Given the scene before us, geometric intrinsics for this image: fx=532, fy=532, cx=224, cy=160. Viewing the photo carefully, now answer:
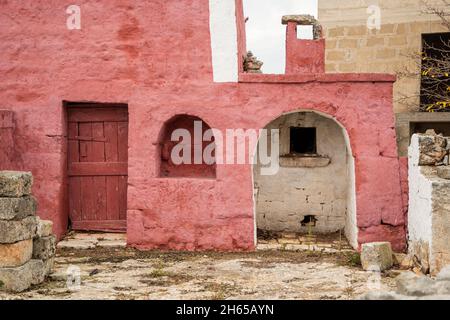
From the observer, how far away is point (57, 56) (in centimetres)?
835

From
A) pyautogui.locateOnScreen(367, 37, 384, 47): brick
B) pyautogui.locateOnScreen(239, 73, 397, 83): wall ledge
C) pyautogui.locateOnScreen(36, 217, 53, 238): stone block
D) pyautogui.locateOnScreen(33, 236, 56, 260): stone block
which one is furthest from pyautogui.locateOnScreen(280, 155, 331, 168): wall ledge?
pyautogui.locateOnScreen(33, 236, 56, 260): stone block

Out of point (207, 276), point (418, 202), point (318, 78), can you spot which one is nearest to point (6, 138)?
point (207, 276)

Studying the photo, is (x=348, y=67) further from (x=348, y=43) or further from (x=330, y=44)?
(x=330, y=44)

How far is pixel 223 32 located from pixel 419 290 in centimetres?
520

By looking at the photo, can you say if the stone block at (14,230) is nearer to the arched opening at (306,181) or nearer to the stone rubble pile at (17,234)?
the stone rubble pile at (17,234)

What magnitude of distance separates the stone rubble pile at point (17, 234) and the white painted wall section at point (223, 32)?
3422mm

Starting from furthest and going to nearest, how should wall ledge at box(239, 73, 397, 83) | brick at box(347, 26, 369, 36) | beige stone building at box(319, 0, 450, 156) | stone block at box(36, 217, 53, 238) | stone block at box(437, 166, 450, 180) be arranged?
brick at box(347, 26, 369, 36) → beige stone building at box(319, 0, 450, 156) → wall ledge at box(239, 73, 397, 83) → stone block at box(437, 166, 450, 180) → stone block at box(36, 217, 53, 238)

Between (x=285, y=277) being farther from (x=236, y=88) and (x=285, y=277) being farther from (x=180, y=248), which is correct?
(x=236, y=88)

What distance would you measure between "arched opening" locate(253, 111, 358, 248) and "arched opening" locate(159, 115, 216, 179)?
3.77ft

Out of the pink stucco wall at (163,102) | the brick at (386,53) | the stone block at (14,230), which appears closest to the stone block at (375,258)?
the pink stucco wall at (163,102)

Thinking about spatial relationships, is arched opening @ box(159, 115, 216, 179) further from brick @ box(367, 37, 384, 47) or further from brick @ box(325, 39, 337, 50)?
brick @ box(367, 37, 384, 47)

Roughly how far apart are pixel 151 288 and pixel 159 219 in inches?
86.7

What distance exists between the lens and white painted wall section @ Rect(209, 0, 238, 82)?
8180 mm
